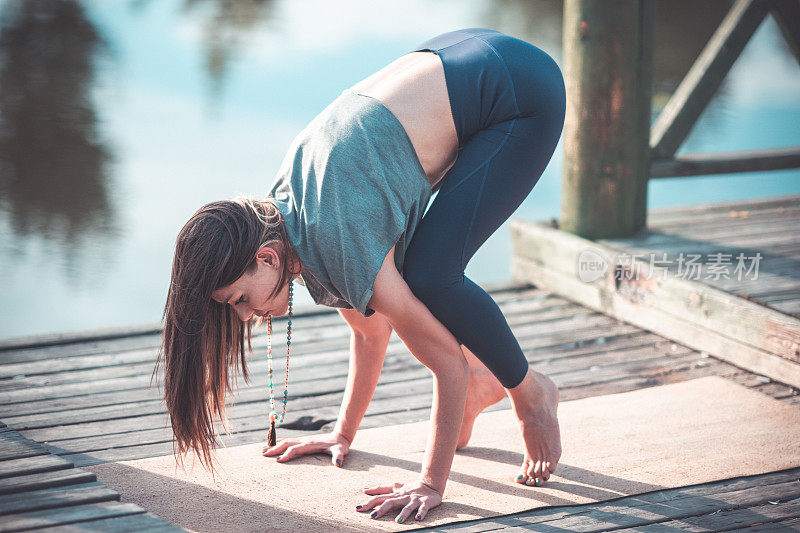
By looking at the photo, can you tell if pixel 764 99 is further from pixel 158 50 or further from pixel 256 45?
pixel 158 50

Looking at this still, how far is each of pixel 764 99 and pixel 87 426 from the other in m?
8.65

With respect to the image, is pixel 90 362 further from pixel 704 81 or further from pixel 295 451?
pixel 704 81

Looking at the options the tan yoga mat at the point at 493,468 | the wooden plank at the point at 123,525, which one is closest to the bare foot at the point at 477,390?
the tan yoga mat at the point at 493,468

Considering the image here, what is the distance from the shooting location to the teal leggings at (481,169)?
1.90 meters

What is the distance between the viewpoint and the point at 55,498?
1.68m

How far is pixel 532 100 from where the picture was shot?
1.95 metres

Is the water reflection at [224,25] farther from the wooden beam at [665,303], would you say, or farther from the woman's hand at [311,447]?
the woman's hand at [311,447]

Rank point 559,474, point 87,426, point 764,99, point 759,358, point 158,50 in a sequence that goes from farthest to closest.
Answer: point 158,50, point 764,99, point 759,358, point 87,426, point 559,474

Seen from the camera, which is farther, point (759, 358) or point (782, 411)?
point (759, 358)

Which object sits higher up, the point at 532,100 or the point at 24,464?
the point at 532,100

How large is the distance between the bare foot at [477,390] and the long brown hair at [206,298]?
1.91 ft

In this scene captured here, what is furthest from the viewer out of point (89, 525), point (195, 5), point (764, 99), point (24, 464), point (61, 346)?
point (195, 5)

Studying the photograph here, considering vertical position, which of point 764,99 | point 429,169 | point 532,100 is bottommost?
point 764,99

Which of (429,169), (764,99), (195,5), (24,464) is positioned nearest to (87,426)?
(24,464)
